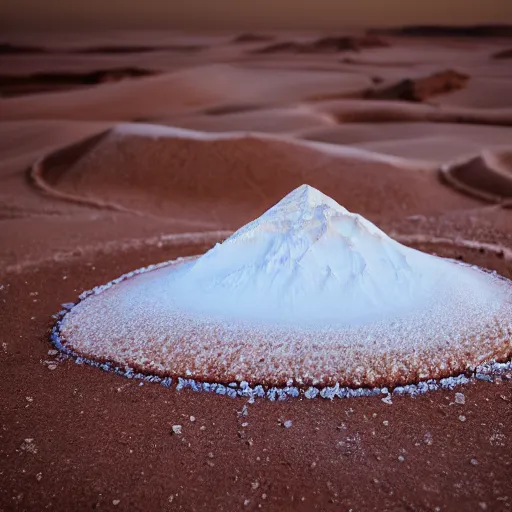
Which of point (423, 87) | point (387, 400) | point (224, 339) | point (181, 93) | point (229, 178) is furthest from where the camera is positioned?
point (181, 93)

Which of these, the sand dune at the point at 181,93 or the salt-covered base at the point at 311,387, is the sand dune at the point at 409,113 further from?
the salt-covered base at the point at 311,387

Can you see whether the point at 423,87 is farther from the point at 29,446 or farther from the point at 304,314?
the point at 29,446

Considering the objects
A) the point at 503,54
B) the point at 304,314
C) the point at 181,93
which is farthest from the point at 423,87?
the point at 304,314

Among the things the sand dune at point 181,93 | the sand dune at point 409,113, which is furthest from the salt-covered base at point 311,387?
the sand dune at point 181,93

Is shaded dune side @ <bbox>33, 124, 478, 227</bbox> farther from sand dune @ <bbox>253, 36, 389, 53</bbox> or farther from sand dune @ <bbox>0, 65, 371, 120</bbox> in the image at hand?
sand dune @ <bbox>253, 36, 389, 53</bbox>

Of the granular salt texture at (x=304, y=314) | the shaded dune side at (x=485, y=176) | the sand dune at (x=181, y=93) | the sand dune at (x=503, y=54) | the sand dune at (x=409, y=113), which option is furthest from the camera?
the sand dune at (x=503, y=54)

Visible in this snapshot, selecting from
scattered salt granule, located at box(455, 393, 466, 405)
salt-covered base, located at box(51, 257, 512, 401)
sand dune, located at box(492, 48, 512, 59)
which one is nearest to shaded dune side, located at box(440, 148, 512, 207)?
salt-covered base, located at box(51, 257, 512, 401)
